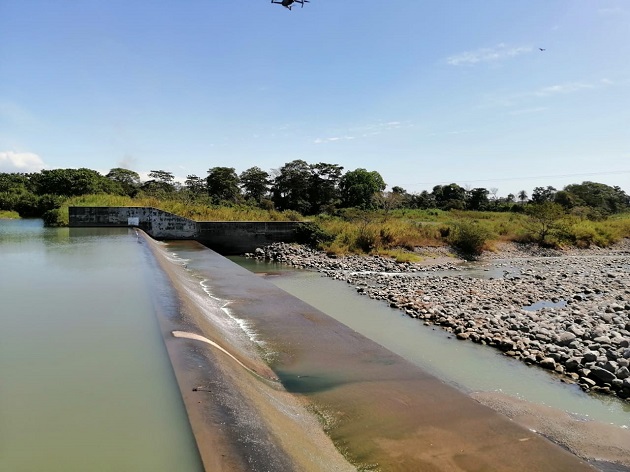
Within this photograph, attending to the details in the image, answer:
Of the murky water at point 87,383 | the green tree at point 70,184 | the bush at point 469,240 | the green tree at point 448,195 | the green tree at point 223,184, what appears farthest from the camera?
the green tree at point 448,195

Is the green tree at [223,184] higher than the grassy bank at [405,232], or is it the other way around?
the green tree at [223,184]

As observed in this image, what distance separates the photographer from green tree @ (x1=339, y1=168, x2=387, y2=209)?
46.8m

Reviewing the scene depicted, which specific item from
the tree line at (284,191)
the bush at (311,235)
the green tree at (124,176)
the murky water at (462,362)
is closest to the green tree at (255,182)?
the tree line at (284,191)

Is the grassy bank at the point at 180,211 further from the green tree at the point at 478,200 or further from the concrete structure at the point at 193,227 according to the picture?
the green tree at the point at 478,200

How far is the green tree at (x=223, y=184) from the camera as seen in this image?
44.2 m

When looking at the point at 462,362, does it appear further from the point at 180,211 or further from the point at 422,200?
the point at 422,200

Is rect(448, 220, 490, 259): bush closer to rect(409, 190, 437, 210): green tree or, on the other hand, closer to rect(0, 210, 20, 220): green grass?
rect(409, 190, 437, 210): green tree

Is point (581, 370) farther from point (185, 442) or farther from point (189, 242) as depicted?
point (189, 242)

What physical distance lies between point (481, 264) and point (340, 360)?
17.1 meters

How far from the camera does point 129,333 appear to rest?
6.04 metres

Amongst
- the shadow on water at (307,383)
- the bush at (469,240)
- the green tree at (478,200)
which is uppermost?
the green tree at (478,200)

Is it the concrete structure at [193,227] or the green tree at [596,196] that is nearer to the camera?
the concrete structure at [193,227]

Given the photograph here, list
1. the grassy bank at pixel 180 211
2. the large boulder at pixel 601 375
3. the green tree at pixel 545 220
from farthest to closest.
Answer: the green tree at pixel 545 220 → the grassy bank at pixel 180 211 → the large boulder at pixel 601 375

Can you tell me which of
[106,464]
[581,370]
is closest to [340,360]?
[106,464]
